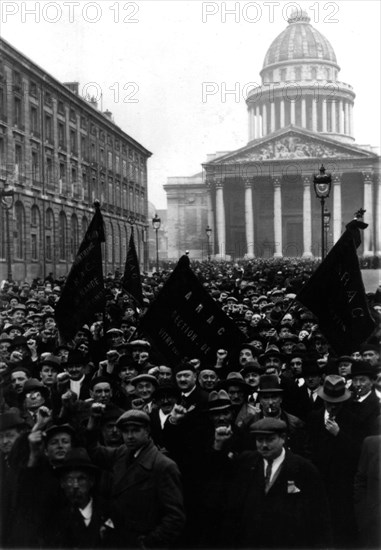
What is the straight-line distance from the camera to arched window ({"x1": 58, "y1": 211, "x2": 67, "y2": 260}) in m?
50.1

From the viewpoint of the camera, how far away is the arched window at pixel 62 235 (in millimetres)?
50134

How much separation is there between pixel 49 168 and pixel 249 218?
38454 millimetres

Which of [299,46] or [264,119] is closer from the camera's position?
[264,119]

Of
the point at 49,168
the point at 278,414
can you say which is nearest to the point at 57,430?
the point at 278,414

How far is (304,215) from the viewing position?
83625 mm

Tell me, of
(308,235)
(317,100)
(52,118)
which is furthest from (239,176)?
(52,118)

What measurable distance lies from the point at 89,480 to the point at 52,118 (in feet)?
150

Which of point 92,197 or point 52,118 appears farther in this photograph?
point 92,197

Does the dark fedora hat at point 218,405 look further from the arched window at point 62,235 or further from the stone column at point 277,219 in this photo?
the stone column at point 277,219

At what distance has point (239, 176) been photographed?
82.7 meters

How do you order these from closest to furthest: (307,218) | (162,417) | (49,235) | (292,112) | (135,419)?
(135,419)
(162,417)
(49,235)
(307,218)
(292,112)

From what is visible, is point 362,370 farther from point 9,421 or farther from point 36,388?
point 9,421

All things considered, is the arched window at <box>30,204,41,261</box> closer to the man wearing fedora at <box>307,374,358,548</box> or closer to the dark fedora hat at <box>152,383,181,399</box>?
the dark fedora hat at <box>152,383,181,399</box>

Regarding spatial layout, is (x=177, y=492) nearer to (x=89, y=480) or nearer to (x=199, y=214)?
(x=89, y=480)
